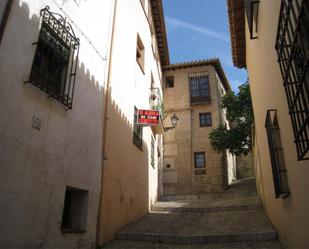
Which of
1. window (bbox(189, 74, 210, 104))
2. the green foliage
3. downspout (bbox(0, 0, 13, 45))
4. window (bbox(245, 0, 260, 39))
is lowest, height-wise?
downspout (bbox(0, 0, 13, 45))

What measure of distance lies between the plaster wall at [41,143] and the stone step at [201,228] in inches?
70.0

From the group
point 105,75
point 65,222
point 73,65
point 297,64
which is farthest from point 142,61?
point 297,64

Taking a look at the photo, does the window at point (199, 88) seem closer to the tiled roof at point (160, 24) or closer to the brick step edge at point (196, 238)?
the tiled roof at point (160, 24)

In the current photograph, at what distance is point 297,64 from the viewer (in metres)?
2.74

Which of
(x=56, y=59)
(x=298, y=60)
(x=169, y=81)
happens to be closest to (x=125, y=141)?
(x=56, y=59)

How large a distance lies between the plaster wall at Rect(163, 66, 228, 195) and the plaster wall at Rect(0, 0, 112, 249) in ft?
40.4

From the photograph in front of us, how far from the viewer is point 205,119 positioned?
20078 millimetres

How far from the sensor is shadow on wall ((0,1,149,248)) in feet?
13.3

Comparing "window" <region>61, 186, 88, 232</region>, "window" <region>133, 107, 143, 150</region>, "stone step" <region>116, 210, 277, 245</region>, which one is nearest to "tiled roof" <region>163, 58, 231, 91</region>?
"window" <region>133, 107, 143, 150</region>

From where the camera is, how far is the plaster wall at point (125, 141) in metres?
7.37

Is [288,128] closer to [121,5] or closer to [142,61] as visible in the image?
[121,5]

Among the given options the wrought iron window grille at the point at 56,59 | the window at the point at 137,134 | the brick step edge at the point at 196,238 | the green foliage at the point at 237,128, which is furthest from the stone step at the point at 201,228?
the green foliage at the point at 237,128

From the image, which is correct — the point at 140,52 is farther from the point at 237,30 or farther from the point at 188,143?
the point at 188,143

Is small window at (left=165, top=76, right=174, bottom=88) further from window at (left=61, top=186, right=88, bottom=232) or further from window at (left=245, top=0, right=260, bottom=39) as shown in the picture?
window at (left=61, top=186, right=88, bottom=232)
